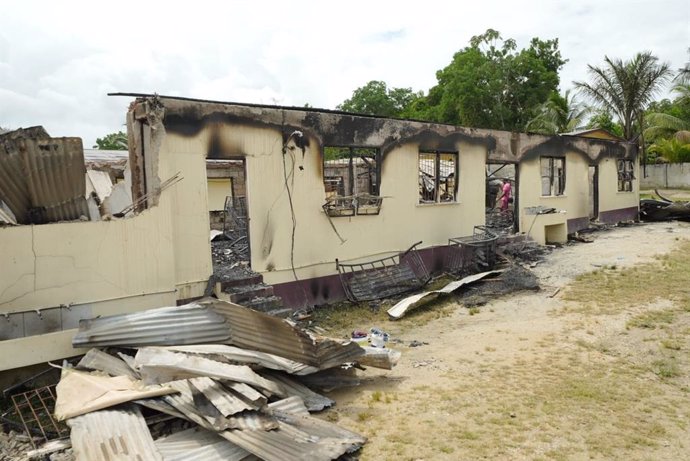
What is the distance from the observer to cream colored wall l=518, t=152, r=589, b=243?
13703 millimetres

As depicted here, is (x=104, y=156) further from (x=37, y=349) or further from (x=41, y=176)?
(x=37, y=349)

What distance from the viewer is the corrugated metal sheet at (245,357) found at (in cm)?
485

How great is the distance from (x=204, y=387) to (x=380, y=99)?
35879mm

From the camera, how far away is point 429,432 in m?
4.46

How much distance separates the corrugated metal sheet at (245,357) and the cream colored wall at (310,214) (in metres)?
3.14

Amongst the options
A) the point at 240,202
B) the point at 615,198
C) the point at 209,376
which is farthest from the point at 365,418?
the point at 615,198

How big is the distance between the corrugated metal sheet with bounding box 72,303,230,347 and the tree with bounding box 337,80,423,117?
1348 inches

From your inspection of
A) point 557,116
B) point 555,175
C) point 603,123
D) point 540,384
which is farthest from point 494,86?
point 540,384

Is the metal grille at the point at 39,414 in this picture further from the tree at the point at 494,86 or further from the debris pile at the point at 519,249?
the tree at the point at 494,86

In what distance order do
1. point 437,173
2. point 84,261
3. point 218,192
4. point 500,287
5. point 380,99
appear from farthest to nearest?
point 380,99 → point 218,192 → point 437,173 → point 500,287 → point 84,261

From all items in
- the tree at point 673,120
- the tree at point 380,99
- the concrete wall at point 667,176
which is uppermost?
the tree at point 380,99

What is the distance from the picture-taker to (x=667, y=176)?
91.7 ft

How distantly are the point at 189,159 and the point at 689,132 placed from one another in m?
29.5

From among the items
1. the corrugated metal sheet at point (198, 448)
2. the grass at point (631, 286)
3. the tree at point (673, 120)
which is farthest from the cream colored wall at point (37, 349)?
the tree at point (673, 120)
